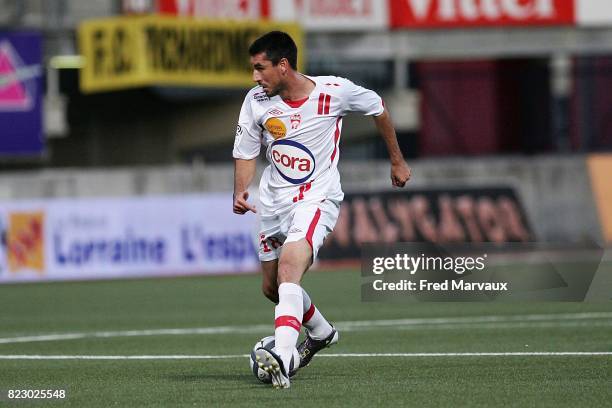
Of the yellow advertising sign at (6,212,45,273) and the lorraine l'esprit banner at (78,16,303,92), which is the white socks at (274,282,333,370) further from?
the lorraine l'esprit banner at (78,16,303,92)

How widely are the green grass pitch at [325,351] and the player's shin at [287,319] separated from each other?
25 centimetres

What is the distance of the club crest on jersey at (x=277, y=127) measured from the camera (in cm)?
1000

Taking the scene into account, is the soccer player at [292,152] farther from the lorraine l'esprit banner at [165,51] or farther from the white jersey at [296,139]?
the lorraine l'esprit banner at [165,51]

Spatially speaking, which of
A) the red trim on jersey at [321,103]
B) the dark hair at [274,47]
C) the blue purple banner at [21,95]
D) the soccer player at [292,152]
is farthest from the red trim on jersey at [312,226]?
the blue purple banner at [21,95]

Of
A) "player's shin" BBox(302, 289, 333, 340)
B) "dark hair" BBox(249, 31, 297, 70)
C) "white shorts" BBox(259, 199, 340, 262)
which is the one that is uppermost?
→ "dark hair" BBox(249, 31, 297, 70)

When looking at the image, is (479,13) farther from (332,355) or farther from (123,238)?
(332,355)

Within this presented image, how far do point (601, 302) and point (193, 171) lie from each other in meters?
14.1

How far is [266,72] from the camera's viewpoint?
979 centimetres

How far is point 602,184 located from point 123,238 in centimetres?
1097

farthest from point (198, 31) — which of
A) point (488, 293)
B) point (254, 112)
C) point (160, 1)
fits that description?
point (254, 112)

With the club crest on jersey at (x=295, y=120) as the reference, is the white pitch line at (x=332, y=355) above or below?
below

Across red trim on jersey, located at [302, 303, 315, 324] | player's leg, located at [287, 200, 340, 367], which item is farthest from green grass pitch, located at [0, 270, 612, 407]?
red trim on jersey, located at [302, 303, 315, 324]

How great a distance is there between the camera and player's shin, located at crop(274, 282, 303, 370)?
934 cm

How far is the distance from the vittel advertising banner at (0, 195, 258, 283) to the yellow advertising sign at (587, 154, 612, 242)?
29.1ft
